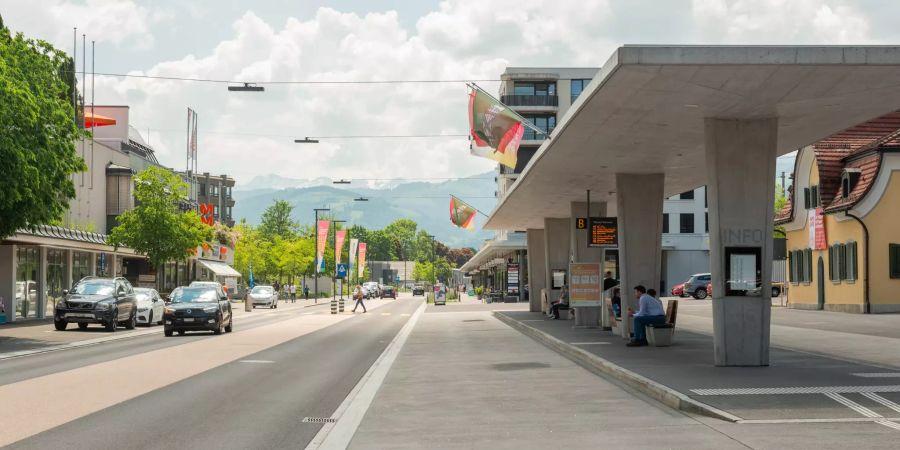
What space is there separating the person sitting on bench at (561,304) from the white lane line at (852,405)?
2852 centimetres

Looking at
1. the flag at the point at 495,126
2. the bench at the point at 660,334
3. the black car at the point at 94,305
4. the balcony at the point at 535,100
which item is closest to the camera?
the bench at the point at 660,334

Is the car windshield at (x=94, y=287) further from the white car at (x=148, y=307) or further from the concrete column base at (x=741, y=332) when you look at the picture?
the concrete column base at (x=741, y=332)

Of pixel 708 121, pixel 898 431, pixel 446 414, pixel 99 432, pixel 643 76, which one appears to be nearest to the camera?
pixel 898 431

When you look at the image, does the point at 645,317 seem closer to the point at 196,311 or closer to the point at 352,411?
the point at 352,411

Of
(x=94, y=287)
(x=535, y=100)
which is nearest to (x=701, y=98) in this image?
(x=94, y=287)

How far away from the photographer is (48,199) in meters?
30.2

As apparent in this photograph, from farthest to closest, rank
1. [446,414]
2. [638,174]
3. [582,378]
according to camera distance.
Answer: [638,174], [582,378], [446,414]

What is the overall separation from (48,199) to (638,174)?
17.3 m

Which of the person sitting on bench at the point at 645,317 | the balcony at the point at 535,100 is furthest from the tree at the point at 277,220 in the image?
the person sitting on bench at the point at 645,317

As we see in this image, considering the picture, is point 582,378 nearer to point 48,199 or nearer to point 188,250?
point 48,199

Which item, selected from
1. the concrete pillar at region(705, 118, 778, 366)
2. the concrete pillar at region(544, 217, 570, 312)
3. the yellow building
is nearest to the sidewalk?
the concrete pillar at region(705, 118, 778, 366)

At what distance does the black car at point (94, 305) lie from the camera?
120 ft

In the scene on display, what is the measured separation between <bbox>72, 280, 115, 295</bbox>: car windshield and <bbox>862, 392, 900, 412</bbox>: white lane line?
30.5m

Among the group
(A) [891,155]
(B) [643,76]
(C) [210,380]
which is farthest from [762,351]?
(A) [891,155]
